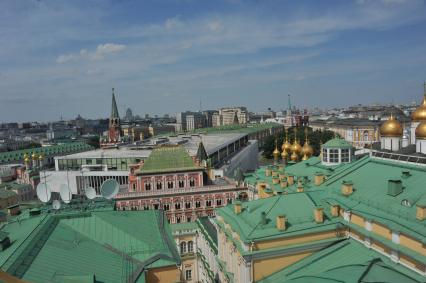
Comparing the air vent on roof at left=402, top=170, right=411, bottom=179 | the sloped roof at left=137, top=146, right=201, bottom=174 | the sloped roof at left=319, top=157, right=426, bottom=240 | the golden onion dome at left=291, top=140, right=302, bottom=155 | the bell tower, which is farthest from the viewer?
the bell tower

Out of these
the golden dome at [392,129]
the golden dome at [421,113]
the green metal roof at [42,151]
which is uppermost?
the golden dome at [421,113]

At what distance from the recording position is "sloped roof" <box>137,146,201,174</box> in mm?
55562

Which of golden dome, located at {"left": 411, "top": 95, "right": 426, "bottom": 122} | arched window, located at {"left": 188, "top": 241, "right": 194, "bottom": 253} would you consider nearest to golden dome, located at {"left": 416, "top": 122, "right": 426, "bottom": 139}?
golden dome, located at {"left": 411, "top": 95, "right": 426, "bottom": 122}

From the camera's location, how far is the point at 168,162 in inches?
2216

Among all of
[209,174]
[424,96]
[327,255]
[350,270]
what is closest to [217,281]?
[327,255]

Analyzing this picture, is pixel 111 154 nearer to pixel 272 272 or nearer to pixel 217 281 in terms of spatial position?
pixel 217 281

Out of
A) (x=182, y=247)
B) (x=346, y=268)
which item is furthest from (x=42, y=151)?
(x=346, y=268)

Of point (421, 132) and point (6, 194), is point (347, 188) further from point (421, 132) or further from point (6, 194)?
point (6, 194)

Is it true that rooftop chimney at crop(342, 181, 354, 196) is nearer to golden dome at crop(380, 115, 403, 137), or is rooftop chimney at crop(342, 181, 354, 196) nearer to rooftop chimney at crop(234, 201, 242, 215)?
rooftop chimney at crop(234, 201, 242, 215)

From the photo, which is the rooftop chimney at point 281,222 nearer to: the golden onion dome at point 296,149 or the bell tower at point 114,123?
the golden onion dome at point 296,149

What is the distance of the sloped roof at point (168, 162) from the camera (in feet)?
182

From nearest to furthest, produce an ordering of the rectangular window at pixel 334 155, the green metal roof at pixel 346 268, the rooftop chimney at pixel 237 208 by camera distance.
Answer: the green metal roof at pixel 346 268 → the rooftop chimney at pixel 237 208 → the rectangular window at pixel 334 155

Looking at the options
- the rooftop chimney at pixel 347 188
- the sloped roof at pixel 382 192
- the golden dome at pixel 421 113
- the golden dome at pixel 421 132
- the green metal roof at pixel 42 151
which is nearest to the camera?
the sloped roof at pixel 382 192

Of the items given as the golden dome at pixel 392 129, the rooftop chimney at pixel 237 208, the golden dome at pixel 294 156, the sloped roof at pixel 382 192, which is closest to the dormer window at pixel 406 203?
the sloped roof at pixel 382 192
